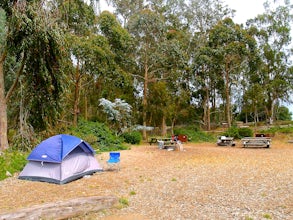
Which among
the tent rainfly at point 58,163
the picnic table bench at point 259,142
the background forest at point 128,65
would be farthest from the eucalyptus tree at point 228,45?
the tent rainfly at point 58,163

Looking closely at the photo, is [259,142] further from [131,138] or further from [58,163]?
[58,163]

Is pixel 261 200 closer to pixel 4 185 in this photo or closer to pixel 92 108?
pixel 4 185

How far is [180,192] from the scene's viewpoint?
5.43 m

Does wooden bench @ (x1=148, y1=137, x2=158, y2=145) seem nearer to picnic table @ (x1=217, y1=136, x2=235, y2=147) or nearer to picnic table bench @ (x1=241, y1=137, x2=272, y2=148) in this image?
picnic table @ (x1=217, y1=136, x2=235, y2=147)

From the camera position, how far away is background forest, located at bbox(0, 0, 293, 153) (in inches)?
396

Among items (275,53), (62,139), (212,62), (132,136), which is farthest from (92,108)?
(275,53)

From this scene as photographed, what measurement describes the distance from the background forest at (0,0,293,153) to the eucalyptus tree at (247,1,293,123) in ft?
0.30

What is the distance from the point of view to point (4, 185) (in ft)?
20.0

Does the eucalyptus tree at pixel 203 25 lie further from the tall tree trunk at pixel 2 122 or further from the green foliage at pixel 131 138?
the tall tree trunk at pixel 2 122

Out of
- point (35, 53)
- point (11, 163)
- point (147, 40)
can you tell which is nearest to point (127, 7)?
point (147, 40)

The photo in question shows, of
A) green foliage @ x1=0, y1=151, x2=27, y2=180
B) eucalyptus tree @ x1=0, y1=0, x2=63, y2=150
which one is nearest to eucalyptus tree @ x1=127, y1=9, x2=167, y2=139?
eucalyptus tree @ x1=0, y1=0, x2=63, y2=150

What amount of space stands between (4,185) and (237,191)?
4990 millimetres

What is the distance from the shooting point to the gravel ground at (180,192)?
4.29 m

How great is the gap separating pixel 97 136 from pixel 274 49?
792 inches
